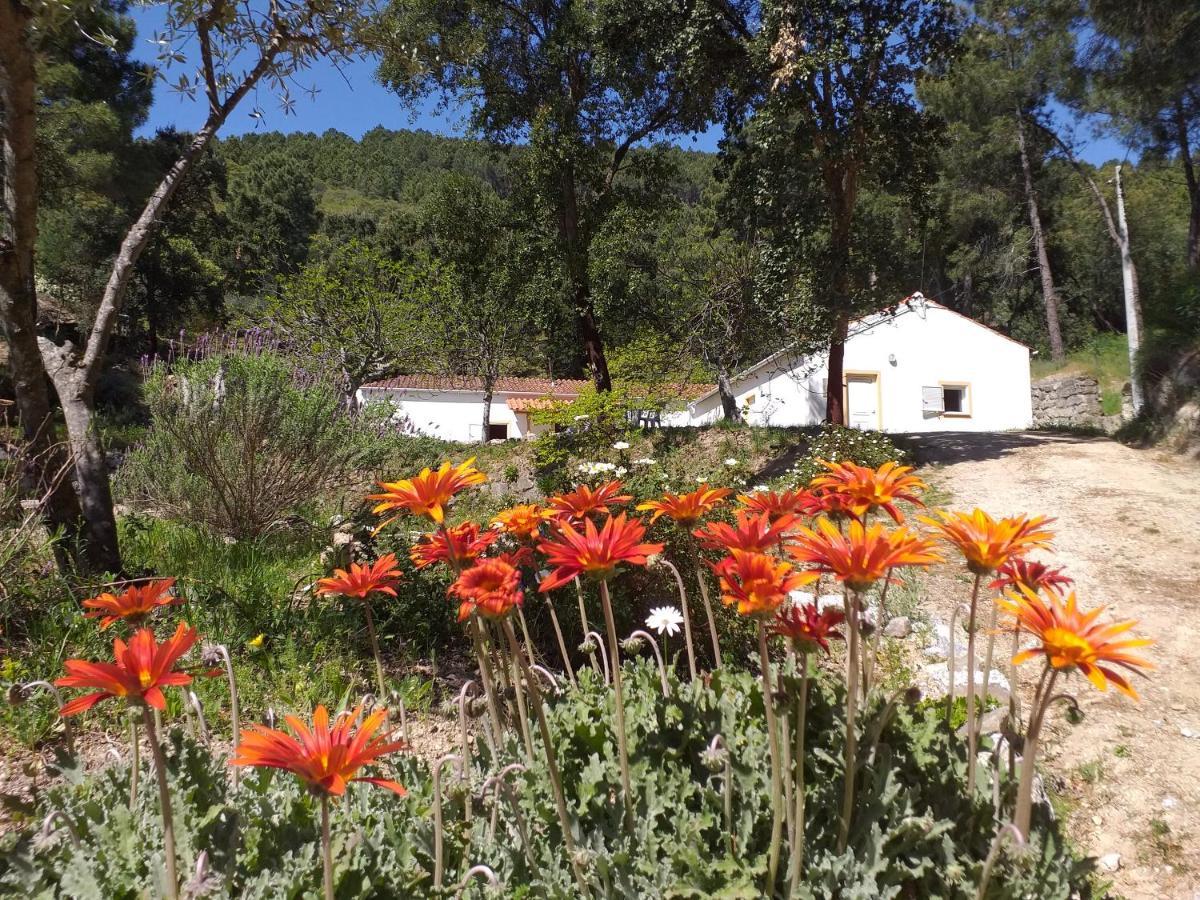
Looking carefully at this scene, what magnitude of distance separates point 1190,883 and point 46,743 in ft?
11.4

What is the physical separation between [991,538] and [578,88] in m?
9.91

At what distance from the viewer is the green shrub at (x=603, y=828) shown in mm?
1154

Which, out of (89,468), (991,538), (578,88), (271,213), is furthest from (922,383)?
(271,213)

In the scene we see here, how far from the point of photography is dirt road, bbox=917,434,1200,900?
2.25 m

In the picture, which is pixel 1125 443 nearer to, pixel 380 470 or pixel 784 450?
pixel 784 450

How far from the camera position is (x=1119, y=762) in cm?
266

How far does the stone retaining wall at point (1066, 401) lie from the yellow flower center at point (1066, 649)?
56.3 ft

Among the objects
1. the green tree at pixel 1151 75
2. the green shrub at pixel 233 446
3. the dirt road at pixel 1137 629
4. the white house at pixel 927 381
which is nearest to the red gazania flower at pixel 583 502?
the dirt road at pixel 1137 629

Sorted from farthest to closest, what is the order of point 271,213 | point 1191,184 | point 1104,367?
point 271,213
point 1104,367
point 1191,184

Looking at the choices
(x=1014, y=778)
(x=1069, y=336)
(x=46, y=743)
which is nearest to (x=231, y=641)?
(x=46, y=743)

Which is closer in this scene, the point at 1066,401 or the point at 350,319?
the point at 350,319

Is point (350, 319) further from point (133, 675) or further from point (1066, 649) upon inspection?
point (1066, 649)

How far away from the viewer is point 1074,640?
3.12 ft

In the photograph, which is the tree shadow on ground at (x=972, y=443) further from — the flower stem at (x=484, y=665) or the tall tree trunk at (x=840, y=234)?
the flower stem at (x=484, y=665)
